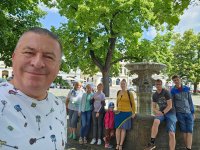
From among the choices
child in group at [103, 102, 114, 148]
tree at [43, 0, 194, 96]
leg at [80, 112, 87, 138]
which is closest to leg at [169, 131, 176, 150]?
child in group at [103, 102, 114, 148]

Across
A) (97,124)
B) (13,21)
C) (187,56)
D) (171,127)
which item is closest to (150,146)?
(171,127)

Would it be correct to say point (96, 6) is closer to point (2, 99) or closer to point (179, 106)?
point (179, 106)

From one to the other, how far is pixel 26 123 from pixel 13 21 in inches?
595

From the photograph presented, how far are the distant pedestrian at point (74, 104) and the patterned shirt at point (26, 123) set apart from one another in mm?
8290

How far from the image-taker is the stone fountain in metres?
12.4

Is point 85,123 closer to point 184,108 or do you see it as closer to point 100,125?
point 100,125

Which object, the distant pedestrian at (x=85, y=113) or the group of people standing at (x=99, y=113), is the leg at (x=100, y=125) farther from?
the distant pedestrian at (x=85, y=113)

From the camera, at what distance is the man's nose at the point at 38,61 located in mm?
1880

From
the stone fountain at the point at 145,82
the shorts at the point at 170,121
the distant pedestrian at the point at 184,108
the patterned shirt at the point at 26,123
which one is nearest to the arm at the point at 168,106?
the shorts at the point at 170,121

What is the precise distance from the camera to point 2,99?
1.81 meters

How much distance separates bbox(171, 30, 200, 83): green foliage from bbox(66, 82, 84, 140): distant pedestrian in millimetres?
48347

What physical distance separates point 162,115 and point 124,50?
28.5 m

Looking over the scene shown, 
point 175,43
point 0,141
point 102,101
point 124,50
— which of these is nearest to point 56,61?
point 0,141

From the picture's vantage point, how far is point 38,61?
74.3 inches
